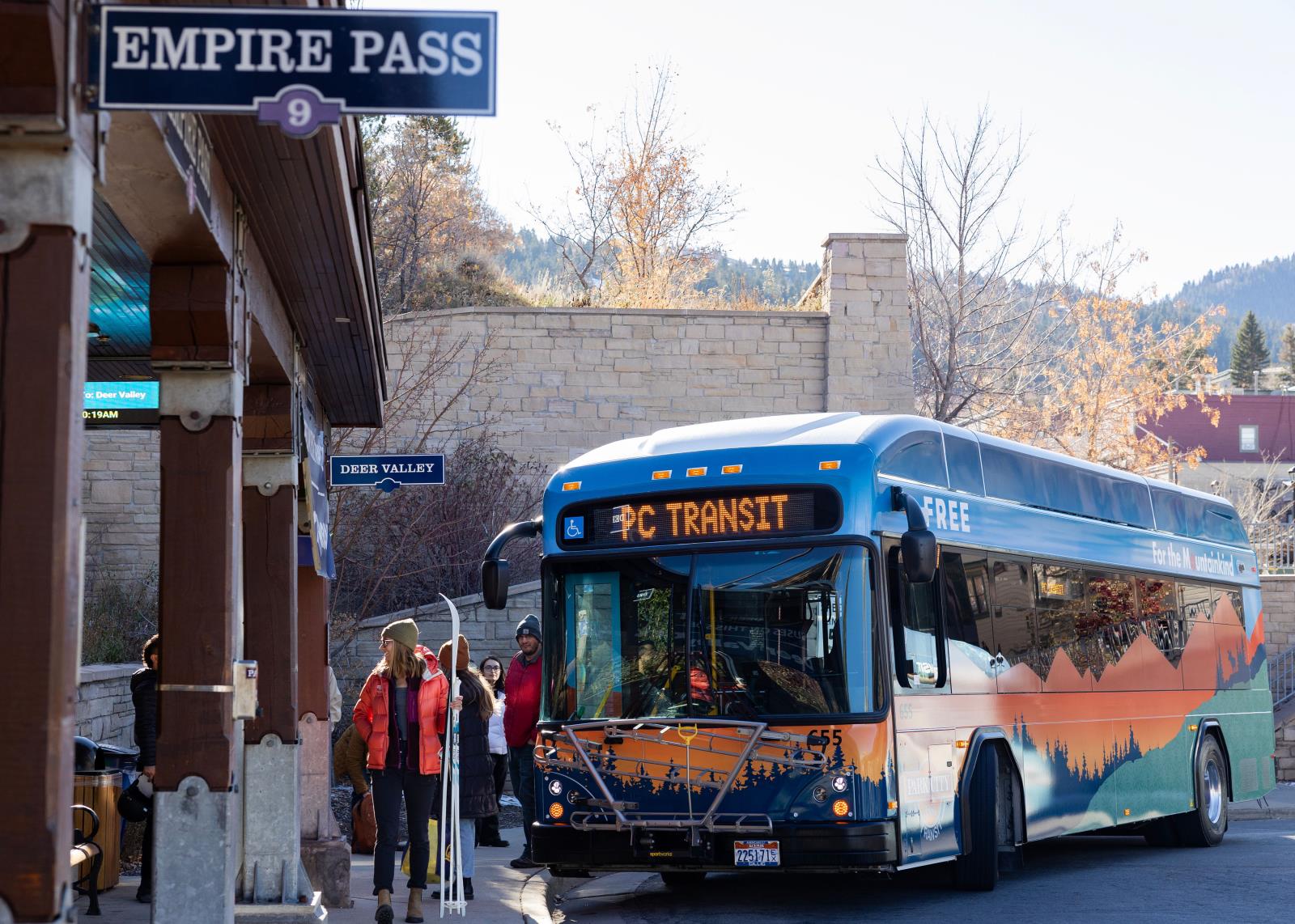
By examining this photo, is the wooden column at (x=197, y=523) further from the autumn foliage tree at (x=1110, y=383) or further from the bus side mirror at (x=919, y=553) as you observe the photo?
the autumn foliage tree at (x=1110, y=383)

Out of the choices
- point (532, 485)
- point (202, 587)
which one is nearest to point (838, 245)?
point (532, 485)

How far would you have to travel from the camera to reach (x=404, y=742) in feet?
30.9

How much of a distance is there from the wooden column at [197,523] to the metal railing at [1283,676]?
22368mm

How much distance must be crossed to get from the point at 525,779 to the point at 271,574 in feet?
12.0

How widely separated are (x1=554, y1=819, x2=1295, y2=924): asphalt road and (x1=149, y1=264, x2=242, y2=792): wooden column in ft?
13.6

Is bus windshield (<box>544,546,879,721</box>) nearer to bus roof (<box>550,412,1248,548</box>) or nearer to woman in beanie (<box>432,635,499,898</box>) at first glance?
woman in beanie (<box>432,635,499,898</box>)

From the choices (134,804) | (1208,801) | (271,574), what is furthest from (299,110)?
(1208,801)

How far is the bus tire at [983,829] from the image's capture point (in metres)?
11.1

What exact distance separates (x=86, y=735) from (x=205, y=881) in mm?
6258

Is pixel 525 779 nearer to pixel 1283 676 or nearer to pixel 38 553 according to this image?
pixel 38 553

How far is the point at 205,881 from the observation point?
6.90 meters

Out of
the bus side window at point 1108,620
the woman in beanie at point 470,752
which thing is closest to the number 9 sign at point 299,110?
the woman in beanie at point 470,752

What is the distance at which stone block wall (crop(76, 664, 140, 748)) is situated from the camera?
12.5m

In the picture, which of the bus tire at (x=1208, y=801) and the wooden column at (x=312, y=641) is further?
the bus tire at (x=1208, y=801)
